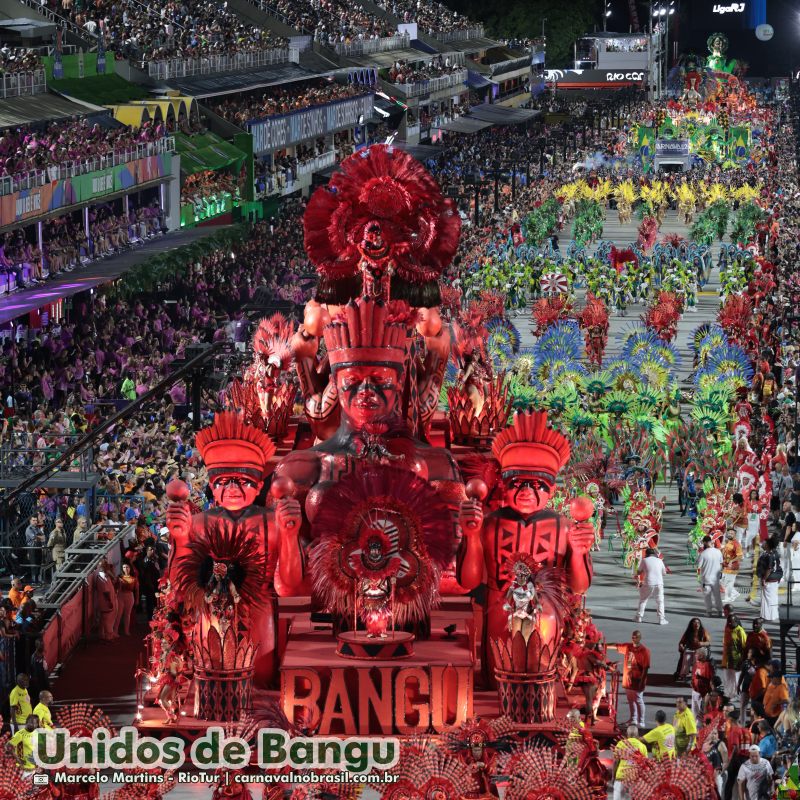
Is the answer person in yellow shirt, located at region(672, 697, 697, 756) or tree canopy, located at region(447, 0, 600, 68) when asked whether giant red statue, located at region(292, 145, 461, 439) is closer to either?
person in yellow shirt, located at region(672, 697, 697, 756)

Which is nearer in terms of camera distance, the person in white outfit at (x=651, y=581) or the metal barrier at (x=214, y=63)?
the person in white outfit at (x=651, y=581)

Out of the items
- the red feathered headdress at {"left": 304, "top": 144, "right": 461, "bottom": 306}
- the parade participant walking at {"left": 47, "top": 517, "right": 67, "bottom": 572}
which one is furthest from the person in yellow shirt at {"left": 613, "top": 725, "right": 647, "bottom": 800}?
the parade participant walking at {"left": 47, "top": 517, "right": 67, "bottom": 572}

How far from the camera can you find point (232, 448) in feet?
63.8

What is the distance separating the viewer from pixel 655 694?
20766 mm

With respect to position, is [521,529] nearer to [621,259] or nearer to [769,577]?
[769,577]

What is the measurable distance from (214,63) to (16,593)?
40469 mm

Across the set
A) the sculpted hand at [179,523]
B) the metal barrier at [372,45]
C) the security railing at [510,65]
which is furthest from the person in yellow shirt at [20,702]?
the security railing at [510,65]

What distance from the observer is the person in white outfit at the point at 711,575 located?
23.2m

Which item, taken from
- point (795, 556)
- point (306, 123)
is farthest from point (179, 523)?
point (306, 123)

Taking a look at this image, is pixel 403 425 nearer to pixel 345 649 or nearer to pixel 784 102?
pixel 345 649

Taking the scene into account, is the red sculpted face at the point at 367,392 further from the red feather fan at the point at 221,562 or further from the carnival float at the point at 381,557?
the red feather fan at the point at 221,562

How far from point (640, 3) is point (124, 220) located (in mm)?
117727

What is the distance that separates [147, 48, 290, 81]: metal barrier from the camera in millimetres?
53938

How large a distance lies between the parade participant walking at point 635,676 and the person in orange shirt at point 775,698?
51.2 inches
